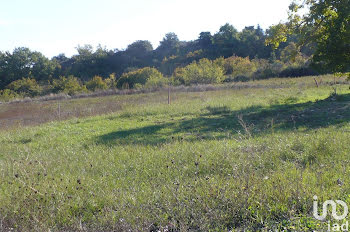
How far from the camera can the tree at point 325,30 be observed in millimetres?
14516

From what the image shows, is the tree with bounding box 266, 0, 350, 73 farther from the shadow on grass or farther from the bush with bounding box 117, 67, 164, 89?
the bush with bounding box 117, 67, 164, 89

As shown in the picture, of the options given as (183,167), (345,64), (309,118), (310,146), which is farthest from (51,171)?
(345,64)

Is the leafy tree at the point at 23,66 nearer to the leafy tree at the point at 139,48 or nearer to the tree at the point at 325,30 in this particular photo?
the leafy tree at the point at 139,48

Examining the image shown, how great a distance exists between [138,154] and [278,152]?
10.3 ft

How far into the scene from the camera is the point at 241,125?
11.3m

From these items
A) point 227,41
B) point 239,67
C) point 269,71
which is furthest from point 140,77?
point 227,41

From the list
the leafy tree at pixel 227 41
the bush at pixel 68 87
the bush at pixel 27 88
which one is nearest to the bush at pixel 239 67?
the leafy tree at pixel 227 41

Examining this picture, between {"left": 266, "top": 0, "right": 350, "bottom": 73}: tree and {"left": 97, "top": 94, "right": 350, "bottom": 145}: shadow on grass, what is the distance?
2.14 meters

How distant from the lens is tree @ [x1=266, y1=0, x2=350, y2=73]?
14.5m

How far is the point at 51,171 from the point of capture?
6.36 meters

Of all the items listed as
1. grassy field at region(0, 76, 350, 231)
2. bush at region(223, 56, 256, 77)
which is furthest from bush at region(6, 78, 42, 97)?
grassy field at region(0, 76, 350, 231)

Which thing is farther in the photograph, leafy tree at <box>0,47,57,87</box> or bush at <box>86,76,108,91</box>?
leafy tree at <box>0,47,57,87</box>

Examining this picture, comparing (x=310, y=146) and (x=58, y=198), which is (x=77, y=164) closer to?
(x=58, y=198)

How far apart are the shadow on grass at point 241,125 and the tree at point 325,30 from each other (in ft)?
7.03
